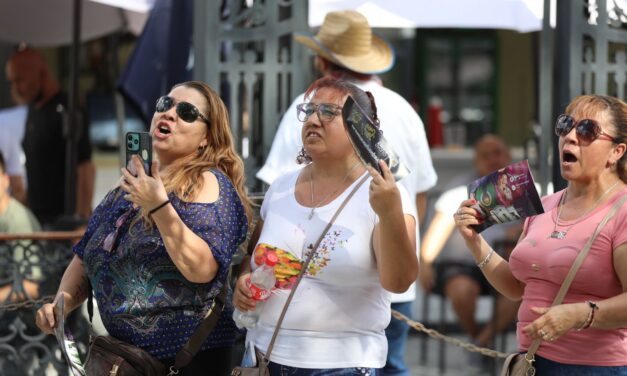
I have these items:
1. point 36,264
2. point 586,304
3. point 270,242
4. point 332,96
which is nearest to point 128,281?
point 270,242

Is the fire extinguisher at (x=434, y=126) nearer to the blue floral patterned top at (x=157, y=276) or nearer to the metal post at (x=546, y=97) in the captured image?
the metal post at (x=546, y=97)

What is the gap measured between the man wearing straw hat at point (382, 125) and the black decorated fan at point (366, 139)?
169 cm

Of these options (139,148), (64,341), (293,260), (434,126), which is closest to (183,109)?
(139,148)

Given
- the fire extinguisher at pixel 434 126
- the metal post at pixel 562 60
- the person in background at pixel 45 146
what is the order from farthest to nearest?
the fire extinguisher at pixel 434 126 < the person in background at pixel 45 146 < the metal post at pixel 562 60

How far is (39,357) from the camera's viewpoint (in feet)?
23.8

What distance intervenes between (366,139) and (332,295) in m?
0.56

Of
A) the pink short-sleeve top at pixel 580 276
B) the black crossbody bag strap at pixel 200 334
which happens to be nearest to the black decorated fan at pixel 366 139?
the pink short-sleeve top at pixel 580 276

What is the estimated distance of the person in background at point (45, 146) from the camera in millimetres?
9508

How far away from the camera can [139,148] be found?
13.4 feet

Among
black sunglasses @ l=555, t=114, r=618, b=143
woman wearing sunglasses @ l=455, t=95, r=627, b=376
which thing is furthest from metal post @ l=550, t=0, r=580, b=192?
black sunglasses @ l=555, t=114, r=618, b=143

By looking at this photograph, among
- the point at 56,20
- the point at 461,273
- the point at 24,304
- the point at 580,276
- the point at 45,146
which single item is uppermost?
the point at 56,20

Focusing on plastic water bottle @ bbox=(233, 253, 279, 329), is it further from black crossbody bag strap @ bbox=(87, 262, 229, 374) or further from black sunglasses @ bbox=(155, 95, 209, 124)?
black sunglasses @ bbox=(155, 95, 209, 124)

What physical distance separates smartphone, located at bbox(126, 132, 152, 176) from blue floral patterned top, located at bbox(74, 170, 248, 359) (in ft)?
0.78

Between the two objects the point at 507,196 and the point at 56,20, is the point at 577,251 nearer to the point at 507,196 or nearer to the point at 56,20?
the point at 507,196
